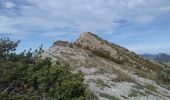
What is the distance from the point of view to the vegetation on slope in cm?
2944

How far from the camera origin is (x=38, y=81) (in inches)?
1212

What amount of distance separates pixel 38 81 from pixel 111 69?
15705 mm

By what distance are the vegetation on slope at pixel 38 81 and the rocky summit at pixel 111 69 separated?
4.89 meters

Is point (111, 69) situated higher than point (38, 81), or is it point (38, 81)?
point (111, 69)

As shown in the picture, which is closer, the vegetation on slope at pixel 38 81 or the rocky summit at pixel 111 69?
the vegetation on slope at pixel 38 81

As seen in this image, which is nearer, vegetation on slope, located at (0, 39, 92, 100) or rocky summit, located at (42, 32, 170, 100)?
vegetation on slope, located at (0, 39, 92, 100)

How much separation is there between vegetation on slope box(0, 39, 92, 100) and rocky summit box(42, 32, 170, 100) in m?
4.89

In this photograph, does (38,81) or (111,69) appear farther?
(111,69)

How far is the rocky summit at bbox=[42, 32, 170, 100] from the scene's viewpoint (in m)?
38.2

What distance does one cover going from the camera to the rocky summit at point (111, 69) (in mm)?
38156

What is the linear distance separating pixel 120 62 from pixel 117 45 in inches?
248

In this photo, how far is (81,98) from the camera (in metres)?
28.6

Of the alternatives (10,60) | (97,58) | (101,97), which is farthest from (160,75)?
(10,60)

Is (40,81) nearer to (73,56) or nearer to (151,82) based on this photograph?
(73,56)
